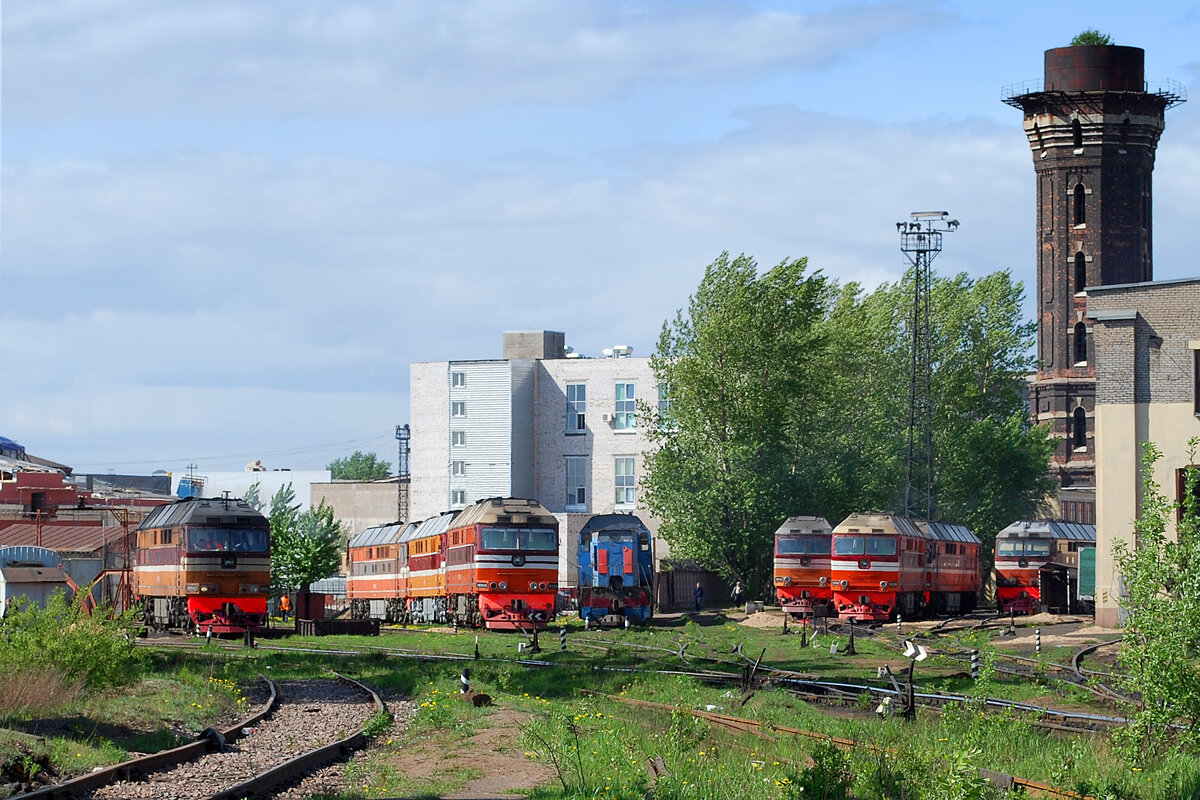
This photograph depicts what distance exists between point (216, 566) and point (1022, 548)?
101 feet

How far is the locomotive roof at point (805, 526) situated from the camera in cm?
4950

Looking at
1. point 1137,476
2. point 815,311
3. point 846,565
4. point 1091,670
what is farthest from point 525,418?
point 1091,670

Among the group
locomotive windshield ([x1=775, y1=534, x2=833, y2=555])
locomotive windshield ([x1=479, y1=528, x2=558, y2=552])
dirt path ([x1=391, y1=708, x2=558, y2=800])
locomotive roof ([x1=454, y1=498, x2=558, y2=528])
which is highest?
locomotive roof ([x1=454, y1=498, x2=558, y2=528])

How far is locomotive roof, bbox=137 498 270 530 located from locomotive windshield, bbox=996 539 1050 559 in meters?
29.2

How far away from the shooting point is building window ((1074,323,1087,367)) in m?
86.4

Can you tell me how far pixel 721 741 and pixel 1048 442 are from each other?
61.9 metres

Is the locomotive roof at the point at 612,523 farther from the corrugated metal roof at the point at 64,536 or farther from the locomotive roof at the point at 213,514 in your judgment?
the corrugated metal roof at the point at 64,536

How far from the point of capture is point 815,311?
63656 mm

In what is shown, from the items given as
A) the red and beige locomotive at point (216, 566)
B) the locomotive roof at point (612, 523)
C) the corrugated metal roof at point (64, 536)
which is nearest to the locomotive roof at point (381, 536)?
the corrugated metal roof at point (64, 536)

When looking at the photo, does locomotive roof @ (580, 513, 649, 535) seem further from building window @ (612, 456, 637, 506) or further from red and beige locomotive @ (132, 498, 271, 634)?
building window @ (612, 456, 637, 506)

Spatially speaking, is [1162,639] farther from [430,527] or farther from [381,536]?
[381,536]

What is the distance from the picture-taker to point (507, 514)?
45.1m

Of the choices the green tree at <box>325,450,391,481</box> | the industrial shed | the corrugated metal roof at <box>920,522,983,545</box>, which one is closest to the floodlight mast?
the corrugated metal roof at <box>920,522,983,545</box>

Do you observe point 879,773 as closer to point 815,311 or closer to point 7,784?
point 7,784
